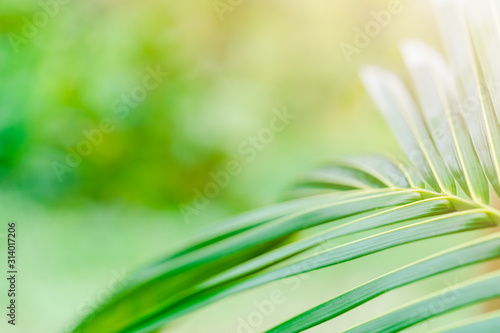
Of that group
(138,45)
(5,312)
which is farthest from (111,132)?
(5,312)

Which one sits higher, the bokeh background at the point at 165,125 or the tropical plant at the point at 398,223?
the bokeh background at the point at 165,125

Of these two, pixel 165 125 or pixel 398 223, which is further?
pixel 165 125

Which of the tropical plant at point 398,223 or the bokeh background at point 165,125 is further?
the bokeh background at point 165,125

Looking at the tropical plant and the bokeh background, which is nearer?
the tropical plant

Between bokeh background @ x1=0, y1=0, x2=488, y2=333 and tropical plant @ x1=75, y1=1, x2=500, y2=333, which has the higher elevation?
bokeh background @ x1=0, y1=0, x2=488, y2=333

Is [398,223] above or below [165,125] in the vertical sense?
below
